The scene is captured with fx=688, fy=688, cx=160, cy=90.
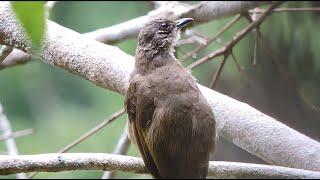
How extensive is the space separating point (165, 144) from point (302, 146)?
0.53 m

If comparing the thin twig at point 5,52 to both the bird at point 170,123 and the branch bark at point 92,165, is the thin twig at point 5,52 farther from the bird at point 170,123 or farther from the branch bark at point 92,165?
the branch bark at point 92,165

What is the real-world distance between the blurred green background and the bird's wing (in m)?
1.16

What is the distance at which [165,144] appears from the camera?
7.47 feet

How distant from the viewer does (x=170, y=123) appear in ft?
7.53

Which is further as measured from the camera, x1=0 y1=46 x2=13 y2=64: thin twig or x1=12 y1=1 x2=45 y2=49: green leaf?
x1=0 y1=46 x2=13 y2=64: thin twig

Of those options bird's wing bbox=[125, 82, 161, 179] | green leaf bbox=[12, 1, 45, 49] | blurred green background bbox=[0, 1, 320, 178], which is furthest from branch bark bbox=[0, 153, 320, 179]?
blurred green background bbox=[0, 1, 320, 178]

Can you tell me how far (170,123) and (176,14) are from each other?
4.94ft

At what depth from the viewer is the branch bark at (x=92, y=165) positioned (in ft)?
6.79

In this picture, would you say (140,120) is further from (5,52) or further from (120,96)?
(120,96)

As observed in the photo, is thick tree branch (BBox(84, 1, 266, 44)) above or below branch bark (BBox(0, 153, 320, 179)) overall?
above

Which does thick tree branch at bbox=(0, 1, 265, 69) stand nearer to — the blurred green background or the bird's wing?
the blurred green background

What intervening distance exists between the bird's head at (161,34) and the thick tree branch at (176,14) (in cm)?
68

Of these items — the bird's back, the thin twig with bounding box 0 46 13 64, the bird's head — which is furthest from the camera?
the bird's head

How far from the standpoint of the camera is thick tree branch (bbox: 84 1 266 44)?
375cm
